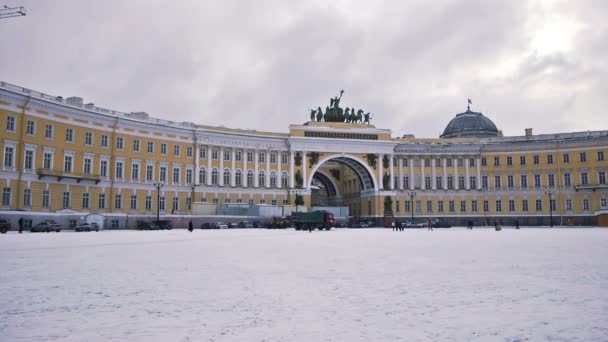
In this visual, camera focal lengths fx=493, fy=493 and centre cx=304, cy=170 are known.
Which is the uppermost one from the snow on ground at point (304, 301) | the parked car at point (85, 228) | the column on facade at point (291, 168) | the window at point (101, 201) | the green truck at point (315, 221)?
the column on facade at point (291, 168)

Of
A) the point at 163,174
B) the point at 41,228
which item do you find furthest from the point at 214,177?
the point at 41,228

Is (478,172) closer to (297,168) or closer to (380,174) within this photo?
(380,174)

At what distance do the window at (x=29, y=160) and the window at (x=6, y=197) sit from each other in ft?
11.0

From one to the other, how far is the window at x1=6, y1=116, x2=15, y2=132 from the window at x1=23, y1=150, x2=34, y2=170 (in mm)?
2882

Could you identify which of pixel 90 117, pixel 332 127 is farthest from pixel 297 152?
pixel 90 117

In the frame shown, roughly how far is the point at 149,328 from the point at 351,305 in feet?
12.6

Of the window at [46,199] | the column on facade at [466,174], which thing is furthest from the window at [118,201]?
the column on facade at [466,174]

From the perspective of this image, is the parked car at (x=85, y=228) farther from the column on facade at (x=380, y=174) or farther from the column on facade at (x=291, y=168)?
the column on facade at (x=380, y=174)

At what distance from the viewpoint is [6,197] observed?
49625mm

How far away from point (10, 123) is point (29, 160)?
14.4ft

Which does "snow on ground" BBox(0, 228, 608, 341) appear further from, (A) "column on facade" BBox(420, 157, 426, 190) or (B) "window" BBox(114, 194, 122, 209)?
(A) "column on facade" BBox(420, 157, 426, 190)

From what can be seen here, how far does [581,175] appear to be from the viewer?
78.9 metres

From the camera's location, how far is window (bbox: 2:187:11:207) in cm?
4931

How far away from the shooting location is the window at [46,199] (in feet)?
176
